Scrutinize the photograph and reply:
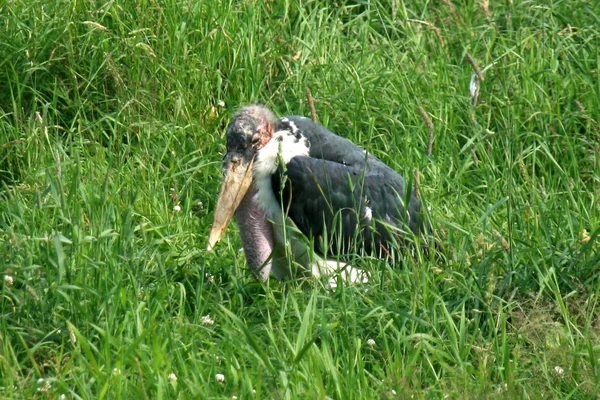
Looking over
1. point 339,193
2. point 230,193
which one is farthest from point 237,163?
point 339,193

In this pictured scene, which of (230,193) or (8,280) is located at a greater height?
(8,280)

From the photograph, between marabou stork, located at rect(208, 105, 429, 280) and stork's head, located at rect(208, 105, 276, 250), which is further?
stork's head, located at rect(208, 105, 276, 250)

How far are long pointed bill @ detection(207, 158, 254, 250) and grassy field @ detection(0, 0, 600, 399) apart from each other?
132 mm

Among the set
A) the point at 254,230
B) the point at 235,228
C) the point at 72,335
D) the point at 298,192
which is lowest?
the point at 235,228

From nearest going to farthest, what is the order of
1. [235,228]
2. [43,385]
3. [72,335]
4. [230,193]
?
[43,385]
[72,335]
[230,193]
[235,228]

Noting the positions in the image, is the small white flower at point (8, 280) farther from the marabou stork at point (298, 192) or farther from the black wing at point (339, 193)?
the black wing at point (339, 193)

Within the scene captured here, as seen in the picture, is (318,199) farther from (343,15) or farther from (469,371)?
(343,15)

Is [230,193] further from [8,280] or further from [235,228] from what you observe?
[8,280]

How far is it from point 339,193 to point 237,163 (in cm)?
46

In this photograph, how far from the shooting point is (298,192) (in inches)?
188

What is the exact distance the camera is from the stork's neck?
4.73 metres

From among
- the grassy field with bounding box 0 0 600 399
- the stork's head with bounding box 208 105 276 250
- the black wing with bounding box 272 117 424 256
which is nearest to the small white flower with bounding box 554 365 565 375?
the grassy field with bounding box 0 0 600 399

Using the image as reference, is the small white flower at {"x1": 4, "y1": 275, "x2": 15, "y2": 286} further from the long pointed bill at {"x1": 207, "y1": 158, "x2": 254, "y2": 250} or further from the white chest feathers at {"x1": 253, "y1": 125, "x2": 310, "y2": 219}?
the white chest feathers at {"x1": 253, "y1": 125, "x2": 310, "y2": 219}

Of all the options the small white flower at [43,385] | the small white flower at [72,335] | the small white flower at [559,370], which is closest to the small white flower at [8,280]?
the small white flower at [72,335]
